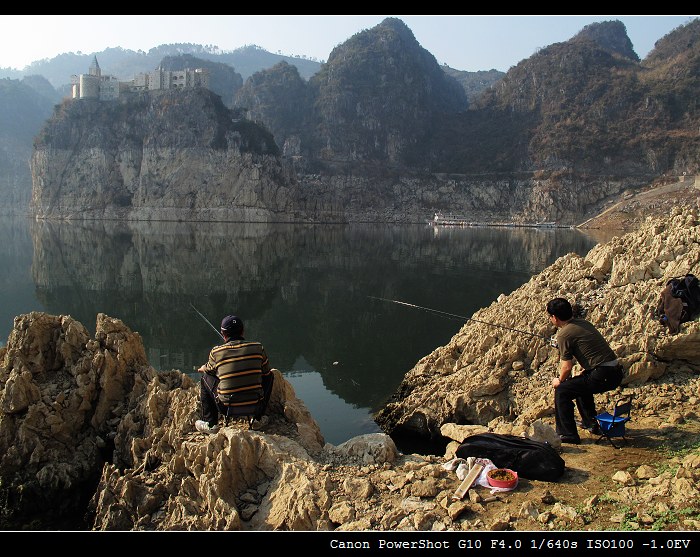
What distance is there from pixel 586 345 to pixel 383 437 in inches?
101

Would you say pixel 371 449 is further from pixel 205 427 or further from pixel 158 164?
pixel 158 164

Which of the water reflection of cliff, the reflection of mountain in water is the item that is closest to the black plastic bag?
the water reflection of cliff

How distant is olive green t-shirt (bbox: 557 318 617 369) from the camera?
6184 mm

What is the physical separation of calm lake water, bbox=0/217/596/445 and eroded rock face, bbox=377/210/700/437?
1616 millimetres

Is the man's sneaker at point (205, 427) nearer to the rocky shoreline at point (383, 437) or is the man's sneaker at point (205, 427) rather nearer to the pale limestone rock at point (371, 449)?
the rocky shoreline at point (383, 437)

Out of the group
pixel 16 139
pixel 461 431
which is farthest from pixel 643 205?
pixel 16 139

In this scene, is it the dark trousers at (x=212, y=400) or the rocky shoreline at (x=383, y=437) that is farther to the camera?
the dark trousers at (x=212, y=400)

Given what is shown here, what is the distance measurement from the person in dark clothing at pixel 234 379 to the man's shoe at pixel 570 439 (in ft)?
11.6

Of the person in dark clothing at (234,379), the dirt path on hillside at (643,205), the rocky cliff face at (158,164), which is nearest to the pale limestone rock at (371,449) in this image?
the person in dark clothing at (234,379)

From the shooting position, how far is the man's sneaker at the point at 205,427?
Answer: 6.43 m

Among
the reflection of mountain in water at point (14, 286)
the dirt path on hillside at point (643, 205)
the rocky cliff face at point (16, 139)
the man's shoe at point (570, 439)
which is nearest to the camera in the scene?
the man's shoe at point (570, 439)

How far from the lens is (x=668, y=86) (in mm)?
130250

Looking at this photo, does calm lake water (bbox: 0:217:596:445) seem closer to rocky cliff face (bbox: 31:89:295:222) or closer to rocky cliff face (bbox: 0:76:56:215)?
rocky cliff face (bbox: 31:89:295:222)
